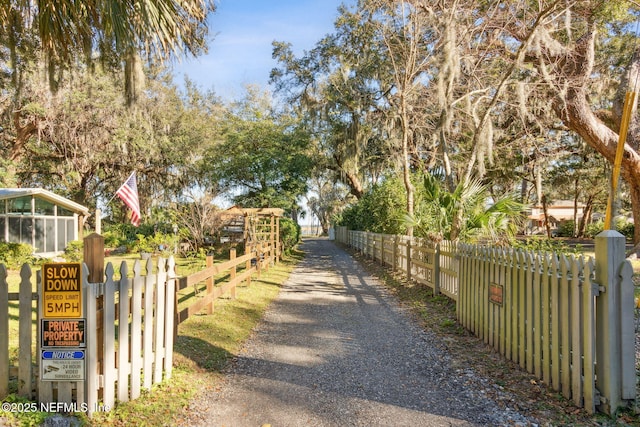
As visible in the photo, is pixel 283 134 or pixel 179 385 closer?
pixel 179 385

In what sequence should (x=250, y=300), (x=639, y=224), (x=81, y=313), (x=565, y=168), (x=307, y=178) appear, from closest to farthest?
1. (x=81, y=313)
2. (x=250, y=300)
3. (x=639, y=224)
4. (x=307, y=178)
5. (x=565, y=168)

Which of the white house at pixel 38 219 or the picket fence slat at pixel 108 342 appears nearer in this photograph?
the picket fence slat at pixel 108 342

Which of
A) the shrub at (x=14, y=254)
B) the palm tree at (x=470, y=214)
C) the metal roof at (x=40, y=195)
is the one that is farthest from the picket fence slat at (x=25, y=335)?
the metal roof at (x=40, y=195)

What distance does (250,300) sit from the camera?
324 inches

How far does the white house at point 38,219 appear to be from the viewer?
17422 millimetres

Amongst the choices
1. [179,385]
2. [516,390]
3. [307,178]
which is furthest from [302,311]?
[307,178]

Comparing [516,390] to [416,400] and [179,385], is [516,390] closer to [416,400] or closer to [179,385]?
[416,400]

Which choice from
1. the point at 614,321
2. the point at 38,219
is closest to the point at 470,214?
the point at 614,321

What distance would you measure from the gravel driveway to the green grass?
0.17m

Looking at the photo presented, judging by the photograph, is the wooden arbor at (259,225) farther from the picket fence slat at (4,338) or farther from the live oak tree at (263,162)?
the picket fence slat at (4,338)

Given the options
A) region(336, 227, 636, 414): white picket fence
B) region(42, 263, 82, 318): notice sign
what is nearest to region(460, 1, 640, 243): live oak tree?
region(336, 227, 636, 414): white picket fence

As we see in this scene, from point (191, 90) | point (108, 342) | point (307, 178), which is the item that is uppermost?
point (191, 90)

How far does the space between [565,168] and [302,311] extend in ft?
88.3

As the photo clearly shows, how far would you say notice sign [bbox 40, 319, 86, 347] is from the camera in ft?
10.2
